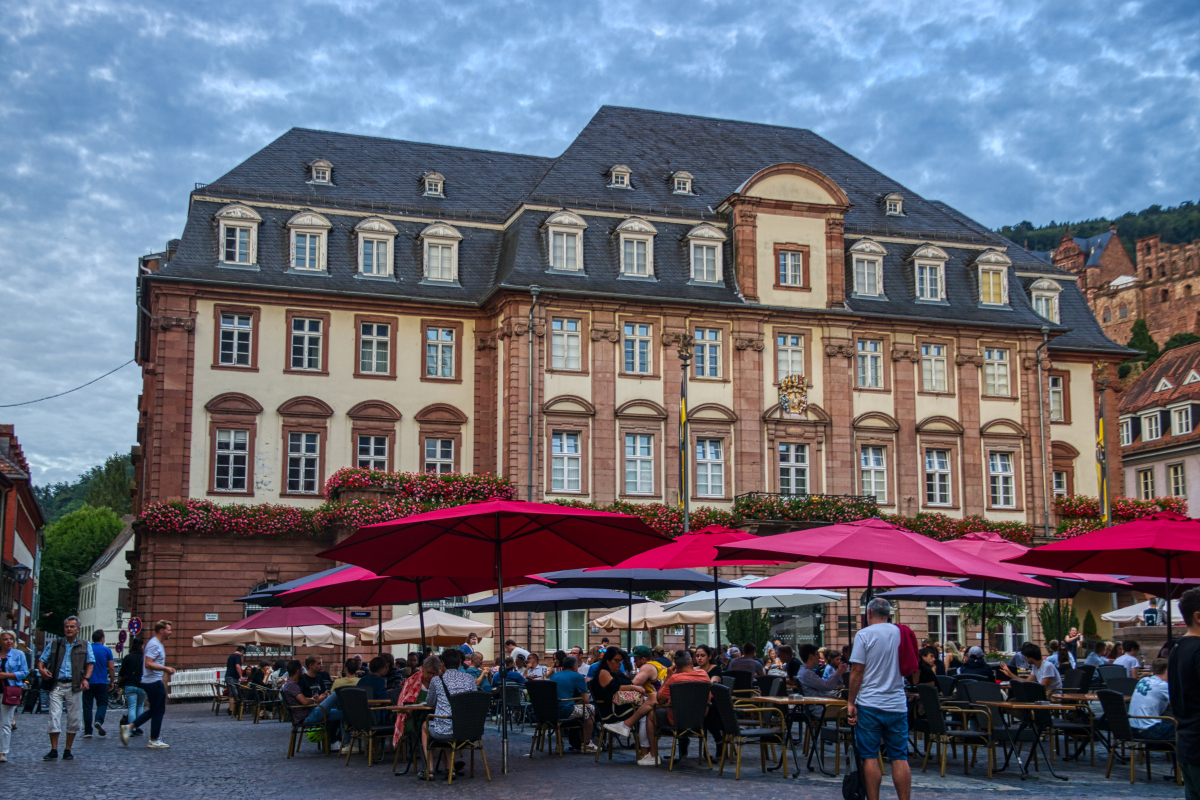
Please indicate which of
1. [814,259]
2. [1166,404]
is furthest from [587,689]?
[1166,404]

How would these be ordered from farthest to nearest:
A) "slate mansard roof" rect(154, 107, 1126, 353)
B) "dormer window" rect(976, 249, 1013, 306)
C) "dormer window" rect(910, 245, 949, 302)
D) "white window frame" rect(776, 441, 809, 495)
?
"dormer window" rect(976, 249, 1013, 306), "dormer window" rect(910, 245, 949, 302), "white window frame" rect(776, 441, 809, 495), "slate mansard roof" rect(154, 107, 1126, 353)

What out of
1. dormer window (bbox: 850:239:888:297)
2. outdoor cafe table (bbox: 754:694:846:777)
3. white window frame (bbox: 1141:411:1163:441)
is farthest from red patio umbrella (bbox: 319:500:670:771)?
white window frame (bbox: 1141:411:1163:441)

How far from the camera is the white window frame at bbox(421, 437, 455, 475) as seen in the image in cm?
4031

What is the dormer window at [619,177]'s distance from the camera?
43.2 metres

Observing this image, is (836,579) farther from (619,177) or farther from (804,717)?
(619,177)

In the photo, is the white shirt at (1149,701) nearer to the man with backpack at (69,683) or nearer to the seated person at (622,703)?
the seated person at (622,703)

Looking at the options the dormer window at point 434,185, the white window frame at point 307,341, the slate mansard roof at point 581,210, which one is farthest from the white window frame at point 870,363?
the white window frame at point 307,341

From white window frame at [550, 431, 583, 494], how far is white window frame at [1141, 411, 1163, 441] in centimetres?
3574

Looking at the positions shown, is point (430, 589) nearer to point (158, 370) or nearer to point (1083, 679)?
point (1083, 679)

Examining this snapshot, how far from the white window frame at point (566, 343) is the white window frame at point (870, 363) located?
9348mm

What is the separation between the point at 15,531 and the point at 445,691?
149ft

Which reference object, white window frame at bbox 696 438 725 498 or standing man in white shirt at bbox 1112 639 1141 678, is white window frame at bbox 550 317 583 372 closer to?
white window frame at bbox 696 438 725 498

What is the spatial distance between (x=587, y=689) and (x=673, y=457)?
22.5 m

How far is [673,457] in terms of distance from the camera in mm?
40375
